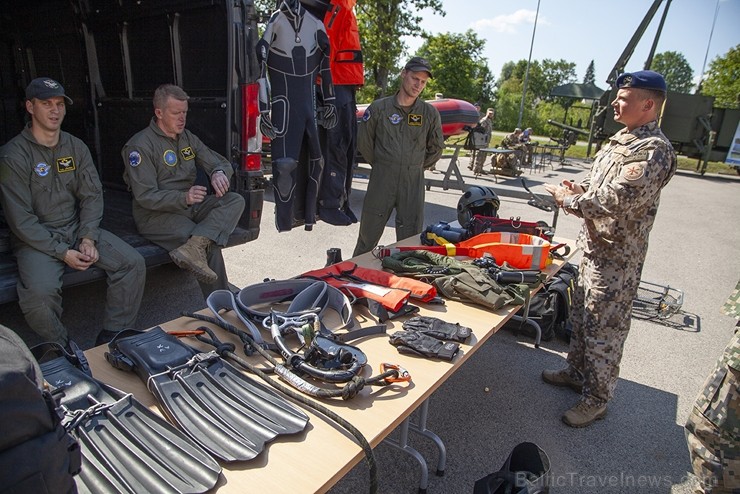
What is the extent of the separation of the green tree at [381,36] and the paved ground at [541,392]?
17.6m

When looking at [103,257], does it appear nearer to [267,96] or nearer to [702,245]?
[267,96]

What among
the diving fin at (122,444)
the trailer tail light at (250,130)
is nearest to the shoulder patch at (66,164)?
the trailer tail light at (250,130)

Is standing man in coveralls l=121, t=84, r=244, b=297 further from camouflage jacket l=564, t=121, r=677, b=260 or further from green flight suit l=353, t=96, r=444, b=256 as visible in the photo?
camouflage jacket l=564, t=121, r=677, b=260

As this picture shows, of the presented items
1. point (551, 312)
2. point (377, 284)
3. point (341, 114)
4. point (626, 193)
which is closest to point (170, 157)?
point (341, 114)

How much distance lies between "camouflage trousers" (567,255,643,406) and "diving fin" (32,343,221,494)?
2.36m

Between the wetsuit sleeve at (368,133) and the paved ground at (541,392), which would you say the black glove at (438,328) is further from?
the wetsuit sleeve at (368,133)

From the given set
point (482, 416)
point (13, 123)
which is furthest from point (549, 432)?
point (13, 123)

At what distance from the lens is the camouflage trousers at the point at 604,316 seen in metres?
2.68

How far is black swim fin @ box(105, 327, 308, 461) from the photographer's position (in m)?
1.31

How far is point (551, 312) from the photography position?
379 centimetres

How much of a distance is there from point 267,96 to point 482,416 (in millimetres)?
2809

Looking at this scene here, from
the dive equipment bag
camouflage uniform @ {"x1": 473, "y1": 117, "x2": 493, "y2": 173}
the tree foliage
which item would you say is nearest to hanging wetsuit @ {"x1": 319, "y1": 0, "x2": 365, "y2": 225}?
the dive equipment bag

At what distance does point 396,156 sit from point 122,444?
3277mm

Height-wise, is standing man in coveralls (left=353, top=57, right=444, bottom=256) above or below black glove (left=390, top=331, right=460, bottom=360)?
above
